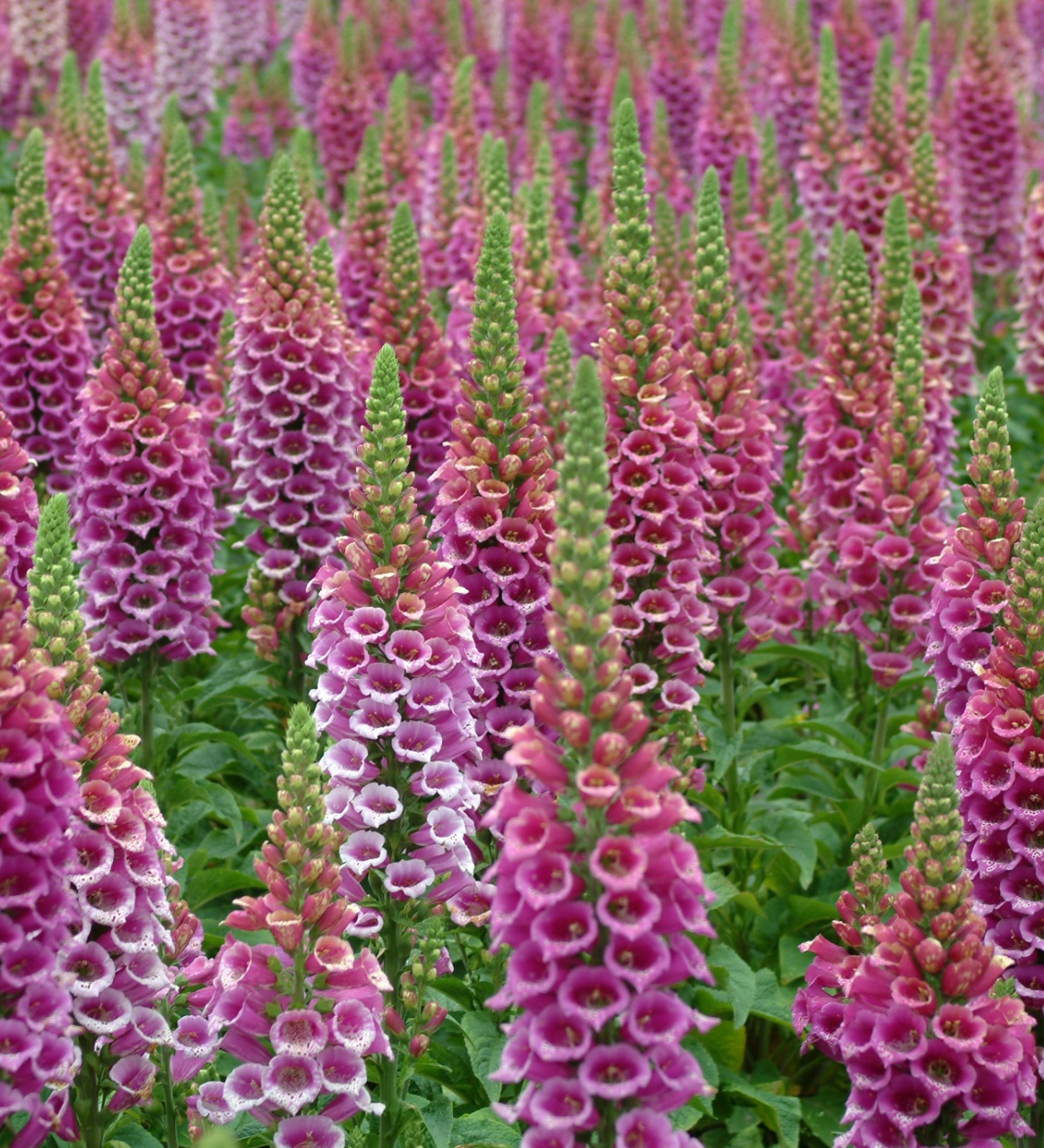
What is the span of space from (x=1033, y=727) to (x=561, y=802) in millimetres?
2123

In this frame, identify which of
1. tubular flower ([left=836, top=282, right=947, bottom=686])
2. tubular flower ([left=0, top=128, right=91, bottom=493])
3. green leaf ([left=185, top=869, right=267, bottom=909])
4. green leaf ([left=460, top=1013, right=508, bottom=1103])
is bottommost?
green leaf ([left=185, top=869, right=267, bottom=909])

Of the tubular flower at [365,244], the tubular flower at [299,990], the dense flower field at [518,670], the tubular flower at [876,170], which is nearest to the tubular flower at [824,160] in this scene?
the dense flower field at [518,670]

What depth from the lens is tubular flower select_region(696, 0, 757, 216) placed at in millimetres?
15281

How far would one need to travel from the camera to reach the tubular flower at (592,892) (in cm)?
398

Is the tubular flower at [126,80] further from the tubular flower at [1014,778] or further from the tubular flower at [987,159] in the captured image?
the tubular flower at [1014,778]

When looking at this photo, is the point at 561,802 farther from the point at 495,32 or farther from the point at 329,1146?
the point at 495,32

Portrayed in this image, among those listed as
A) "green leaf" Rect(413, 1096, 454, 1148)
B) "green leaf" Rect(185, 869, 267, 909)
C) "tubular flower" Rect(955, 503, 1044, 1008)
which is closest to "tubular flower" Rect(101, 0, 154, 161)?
"green leaf" Rect(185, 869, 267, 909)

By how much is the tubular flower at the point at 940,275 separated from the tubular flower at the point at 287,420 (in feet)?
15.3

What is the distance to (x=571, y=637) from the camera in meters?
4.15

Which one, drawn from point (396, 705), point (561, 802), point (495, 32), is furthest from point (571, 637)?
point (495, 32)

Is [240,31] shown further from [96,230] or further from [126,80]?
[96,230]

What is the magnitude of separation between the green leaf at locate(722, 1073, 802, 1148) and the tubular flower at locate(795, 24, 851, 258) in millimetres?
8981

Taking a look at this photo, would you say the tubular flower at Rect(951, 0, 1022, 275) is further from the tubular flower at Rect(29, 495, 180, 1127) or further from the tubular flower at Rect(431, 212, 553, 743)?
the tubular flower at Rect(29, 495, 180, 1127)

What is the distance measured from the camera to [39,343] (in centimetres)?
918
